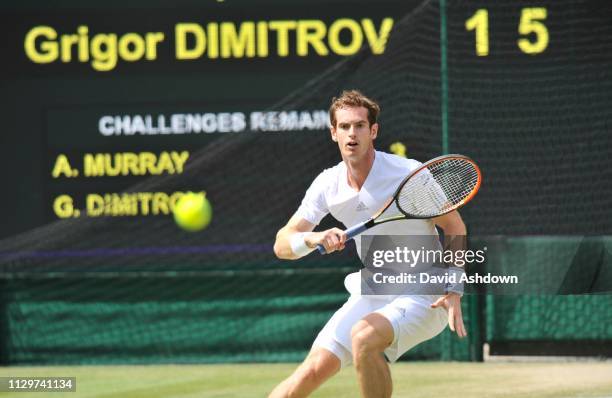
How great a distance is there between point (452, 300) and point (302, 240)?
625mm

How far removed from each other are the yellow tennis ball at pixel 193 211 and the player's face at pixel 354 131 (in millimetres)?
3224

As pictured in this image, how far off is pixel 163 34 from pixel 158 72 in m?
0.25

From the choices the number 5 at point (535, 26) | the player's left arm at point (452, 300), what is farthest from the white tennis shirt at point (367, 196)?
the number 5 at point (535, 26)

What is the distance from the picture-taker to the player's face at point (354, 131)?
188 inches

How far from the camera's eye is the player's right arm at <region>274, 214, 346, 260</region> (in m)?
4.43

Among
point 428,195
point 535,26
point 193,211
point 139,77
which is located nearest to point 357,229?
point 428,195

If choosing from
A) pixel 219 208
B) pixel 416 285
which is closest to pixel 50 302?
pixel 219 208

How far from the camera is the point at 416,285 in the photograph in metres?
4.77

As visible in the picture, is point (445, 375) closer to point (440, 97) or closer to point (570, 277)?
point (570, 277)

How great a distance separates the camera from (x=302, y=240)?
15.4 feet

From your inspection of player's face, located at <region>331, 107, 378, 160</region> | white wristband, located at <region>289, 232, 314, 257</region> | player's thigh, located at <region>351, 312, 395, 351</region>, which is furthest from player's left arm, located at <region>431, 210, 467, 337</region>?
white wristband, located at <region>289, 232, 314, 257</region>

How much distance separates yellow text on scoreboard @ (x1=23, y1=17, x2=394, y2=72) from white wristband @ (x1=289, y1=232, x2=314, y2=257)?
3.17 m

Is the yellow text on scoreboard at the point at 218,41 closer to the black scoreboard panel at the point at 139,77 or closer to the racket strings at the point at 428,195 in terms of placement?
the black scoreboard panel at the point at 139,77

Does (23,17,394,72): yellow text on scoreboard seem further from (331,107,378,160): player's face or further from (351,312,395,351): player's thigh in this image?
(351,312,395,351): player's thigh
